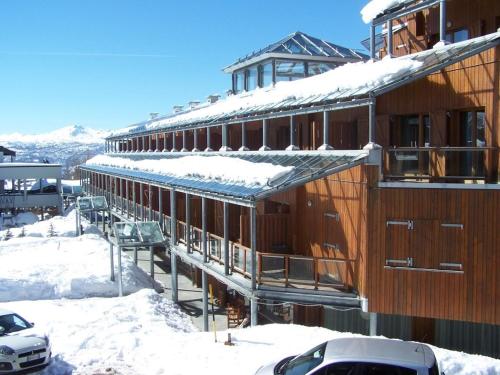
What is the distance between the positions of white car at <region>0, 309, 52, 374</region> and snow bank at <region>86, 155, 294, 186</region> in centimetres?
722

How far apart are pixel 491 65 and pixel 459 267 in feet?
16.9

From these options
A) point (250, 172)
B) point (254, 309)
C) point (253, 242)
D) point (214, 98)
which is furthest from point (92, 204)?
point (253, 242)

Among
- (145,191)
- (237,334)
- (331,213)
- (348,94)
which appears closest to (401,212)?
(331,213)

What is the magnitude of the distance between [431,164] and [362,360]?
24.2 ft

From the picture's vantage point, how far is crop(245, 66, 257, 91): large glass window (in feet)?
102

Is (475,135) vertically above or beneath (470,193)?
above

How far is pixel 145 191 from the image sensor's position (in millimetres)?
34719

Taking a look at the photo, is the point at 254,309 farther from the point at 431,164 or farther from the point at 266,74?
the point at 266,74

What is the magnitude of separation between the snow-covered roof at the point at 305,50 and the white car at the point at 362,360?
2116 centimetres

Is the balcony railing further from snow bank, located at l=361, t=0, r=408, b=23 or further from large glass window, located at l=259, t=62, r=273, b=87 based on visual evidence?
large glass window, located at l=259, t=62, r=273, b=87

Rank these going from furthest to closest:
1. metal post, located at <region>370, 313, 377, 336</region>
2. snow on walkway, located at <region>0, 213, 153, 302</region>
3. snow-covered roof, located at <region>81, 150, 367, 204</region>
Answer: snow on walkway, located at <region>0, 213, 153, 302</region>, snow-covered roof, located at <region>81, 150, 367, 204</region>, metal post, located at <region>370, 313, 377, 336</region>

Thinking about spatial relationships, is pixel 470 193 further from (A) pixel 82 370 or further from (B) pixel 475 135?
(A) pixel 82 370

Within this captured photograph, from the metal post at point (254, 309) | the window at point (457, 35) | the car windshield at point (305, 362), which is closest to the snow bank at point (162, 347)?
the metal post at point (254, 309)

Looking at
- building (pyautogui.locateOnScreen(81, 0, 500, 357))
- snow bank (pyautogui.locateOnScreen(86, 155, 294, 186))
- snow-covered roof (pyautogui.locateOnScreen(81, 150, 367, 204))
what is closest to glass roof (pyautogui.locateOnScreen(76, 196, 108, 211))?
snow bank (pyautogui.locateOnScreen(86, 155, 294, 186))
